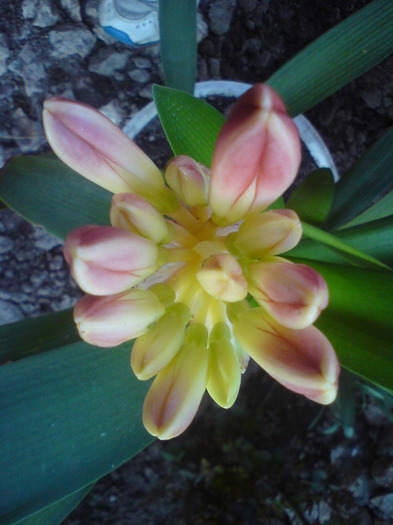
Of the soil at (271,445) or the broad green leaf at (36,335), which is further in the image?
the soil at (271,445)

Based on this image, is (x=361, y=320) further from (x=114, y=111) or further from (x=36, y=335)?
(x=114, y=111)

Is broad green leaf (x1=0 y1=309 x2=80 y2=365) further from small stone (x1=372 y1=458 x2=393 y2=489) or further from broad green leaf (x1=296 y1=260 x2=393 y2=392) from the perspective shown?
small stone (x1=372 y1=458 x2=393 y2=489)

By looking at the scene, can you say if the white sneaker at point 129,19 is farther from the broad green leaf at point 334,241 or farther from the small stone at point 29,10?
the broad green leaf at point 334,241

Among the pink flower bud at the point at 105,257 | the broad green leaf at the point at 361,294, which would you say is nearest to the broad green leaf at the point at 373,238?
the broad green leaf at the point at 361,294

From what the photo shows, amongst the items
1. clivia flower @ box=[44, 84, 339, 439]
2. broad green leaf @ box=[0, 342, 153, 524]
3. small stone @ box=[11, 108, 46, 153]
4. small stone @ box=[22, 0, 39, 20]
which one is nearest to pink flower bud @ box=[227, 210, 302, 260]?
clivia flower @ box=[44, 84, 339, 439]

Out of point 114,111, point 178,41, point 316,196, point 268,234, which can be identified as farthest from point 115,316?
point 114,111

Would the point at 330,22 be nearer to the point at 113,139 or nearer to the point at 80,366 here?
the point at 113,139

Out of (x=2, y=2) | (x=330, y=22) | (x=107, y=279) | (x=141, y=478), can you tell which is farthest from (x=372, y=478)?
(x=2, y=2)
